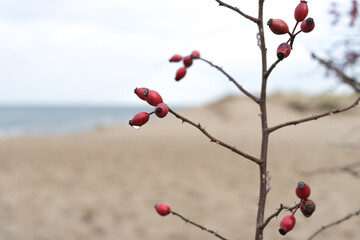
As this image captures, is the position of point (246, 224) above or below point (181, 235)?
above

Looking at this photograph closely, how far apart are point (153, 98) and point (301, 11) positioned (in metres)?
0.33

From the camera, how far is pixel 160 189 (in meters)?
6.82

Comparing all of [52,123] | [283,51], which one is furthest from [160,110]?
[52,123]

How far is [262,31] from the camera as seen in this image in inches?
34.5

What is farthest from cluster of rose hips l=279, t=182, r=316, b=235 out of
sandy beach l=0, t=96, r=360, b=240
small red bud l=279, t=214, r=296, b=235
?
sandy beach l=0, t=96, r=360, b=240

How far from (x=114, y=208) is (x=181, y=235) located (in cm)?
126

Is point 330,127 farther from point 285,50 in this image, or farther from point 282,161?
point 285,50

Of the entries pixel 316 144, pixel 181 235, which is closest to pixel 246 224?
pixel 181 235

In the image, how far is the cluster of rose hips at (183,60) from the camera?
127 centimetres

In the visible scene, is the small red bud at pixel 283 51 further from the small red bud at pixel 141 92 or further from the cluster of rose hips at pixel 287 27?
the small red bud at pixel 141 92

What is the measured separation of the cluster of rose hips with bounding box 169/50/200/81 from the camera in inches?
49.9

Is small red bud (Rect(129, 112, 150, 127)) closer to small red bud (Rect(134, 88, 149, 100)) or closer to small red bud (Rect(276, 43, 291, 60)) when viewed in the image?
small red bud (Rect(134, 88, 149, 100))

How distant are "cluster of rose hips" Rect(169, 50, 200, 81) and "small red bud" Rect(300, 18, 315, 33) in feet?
1.48

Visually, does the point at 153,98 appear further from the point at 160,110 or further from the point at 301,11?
the point at 301,11
